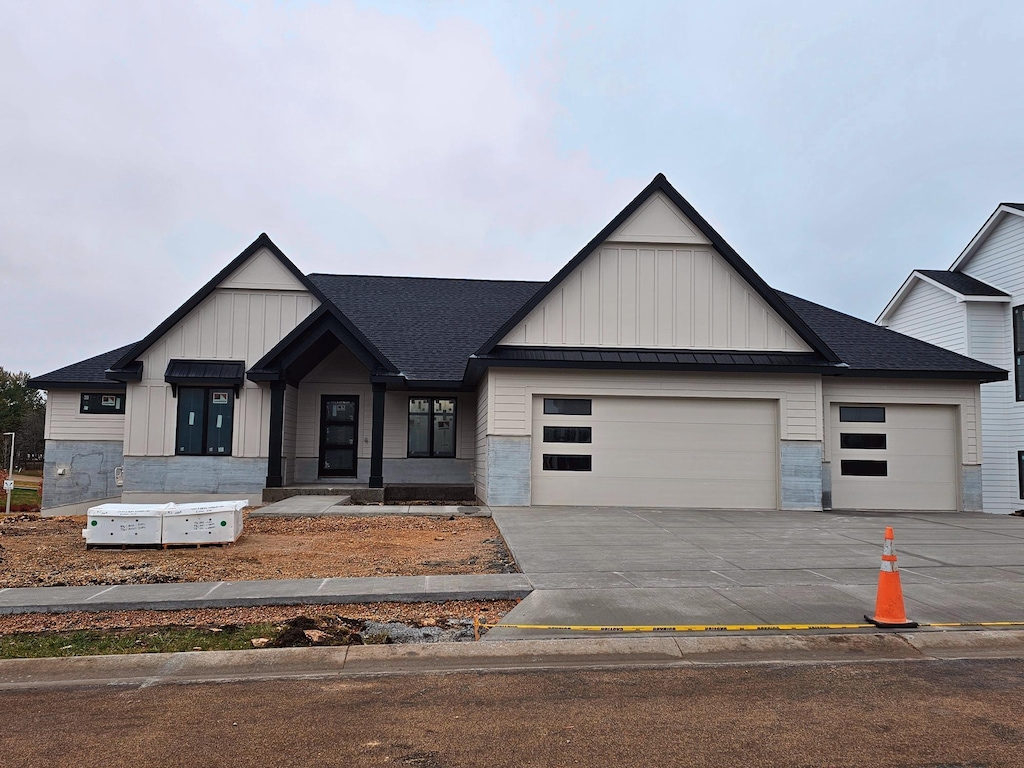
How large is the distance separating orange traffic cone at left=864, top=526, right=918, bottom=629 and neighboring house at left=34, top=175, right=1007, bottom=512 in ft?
31.0

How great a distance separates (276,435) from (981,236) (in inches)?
814

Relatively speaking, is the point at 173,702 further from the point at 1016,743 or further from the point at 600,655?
the point at 1016,743

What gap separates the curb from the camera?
5426 mm

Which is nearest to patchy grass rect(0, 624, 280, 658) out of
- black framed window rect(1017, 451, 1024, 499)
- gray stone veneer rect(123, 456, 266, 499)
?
gray stone veneer rect(123, 456, 266, 499)

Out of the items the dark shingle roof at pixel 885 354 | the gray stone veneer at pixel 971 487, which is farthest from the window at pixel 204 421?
the gray stone veneer at pixel 971 487

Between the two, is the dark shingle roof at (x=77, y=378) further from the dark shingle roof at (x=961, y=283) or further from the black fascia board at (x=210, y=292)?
the dark shingle roof at (x=961, y=283)

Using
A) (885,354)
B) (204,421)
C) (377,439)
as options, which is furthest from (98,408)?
(885,354)

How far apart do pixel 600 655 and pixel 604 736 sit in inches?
64.7

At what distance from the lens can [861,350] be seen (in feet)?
59.3

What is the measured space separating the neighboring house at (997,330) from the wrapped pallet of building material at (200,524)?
1912 centimetres

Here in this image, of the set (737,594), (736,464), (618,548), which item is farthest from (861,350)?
(737,594)

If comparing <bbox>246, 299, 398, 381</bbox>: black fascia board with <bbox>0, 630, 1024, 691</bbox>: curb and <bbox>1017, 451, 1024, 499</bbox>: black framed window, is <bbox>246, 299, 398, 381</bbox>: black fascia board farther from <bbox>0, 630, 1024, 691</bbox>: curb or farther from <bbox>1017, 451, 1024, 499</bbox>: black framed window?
<bbox>1017, 451, 1024, 499</bbox>: black framed window

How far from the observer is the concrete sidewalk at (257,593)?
7.15m

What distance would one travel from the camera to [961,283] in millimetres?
21125
